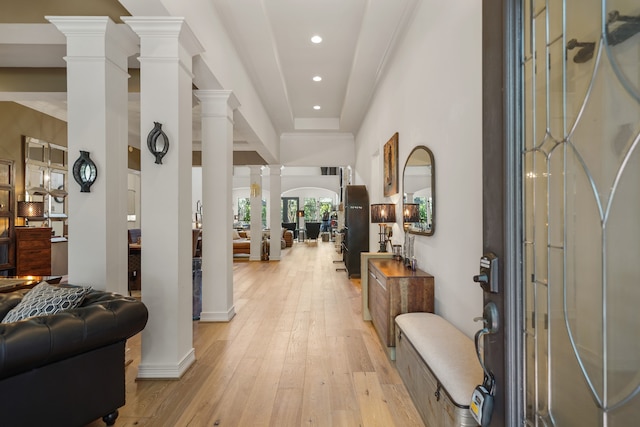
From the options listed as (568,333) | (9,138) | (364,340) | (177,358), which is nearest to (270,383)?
(177,358)

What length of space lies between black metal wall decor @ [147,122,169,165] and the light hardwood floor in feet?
6.01

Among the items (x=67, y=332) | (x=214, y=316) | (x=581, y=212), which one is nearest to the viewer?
(x=581, y=212)

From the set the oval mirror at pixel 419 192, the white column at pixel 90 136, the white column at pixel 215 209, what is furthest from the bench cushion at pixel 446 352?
the white column at pixel 90 136

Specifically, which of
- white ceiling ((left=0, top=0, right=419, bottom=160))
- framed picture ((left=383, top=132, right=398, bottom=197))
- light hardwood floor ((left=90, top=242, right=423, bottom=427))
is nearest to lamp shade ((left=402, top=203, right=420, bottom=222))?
framed picture ((left=383, top=132, right=398, bottom=197))

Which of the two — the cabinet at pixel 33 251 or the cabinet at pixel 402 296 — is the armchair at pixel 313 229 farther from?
the cabinet at pixel 402 296

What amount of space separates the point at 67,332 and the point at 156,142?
5.07 feet

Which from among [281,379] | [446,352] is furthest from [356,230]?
[446,352]

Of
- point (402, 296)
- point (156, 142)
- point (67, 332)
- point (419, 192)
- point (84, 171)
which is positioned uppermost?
point (156, 142)

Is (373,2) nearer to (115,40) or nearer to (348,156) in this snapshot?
(115,40)

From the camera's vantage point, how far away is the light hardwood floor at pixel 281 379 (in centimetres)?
220

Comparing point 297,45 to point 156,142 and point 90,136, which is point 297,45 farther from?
point 90,136

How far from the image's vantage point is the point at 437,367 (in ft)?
6.03

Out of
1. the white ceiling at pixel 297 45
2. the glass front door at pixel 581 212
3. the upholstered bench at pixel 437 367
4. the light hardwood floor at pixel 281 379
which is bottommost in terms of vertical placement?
the light hardwood floor at pixel 281 379

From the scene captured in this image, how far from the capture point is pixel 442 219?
9.45ft
